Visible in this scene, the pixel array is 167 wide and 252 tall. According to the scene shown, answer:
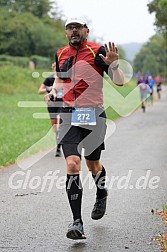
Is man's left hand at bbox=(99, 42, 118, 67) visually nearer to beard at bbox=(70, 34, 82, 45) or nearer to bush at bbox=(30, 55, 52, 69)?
beard at bbox=(70, 34, 82, 45)

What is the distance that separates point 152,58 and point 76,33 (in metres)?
141

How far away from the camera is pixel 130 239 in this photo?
235 inches

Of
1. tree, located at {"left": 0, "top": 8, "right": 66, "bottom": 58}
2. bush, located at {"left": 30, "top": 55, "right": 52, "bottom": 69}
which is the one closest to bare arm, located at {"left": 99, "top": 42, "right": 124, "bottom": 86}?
bush, located at {"left": 30, "top": 55, "right": 52, "bottom": 69}

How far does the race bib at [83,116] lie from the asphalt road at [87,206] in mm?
1154

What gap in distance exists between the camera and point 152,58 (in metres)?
146

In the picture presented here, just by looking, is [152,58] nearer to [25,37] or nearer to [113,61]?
[25,37]

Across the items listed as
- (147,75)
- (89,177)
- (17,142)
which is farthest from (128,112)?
(89,177)

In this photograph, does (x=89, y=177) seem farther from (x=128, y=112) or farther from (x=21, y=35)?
(x=21, y=35)

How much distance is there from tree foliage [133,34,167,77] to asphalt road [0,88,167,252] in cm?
12887

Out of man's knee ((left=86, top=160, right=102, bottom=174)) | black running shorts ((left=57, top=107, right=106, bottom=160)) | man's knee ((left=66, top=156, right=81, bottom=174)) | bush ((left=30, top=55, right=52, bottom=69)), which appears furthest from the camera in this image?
bush ((left=30, top=55, right=52, bottom=69))

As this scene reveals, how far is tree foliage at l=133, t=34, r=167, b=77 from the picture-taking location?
144125mm

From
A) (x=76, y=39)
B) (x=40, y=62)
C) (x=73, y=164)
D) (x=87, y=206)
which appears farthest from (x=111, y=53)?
(x=40, y=62)

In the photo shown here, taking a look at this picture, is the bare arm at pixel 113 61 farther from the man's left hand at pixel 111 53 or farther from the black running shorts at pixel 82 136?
the black running shorts at pixel 82 136

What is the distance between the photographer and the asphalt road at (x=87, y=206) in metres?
5.80
